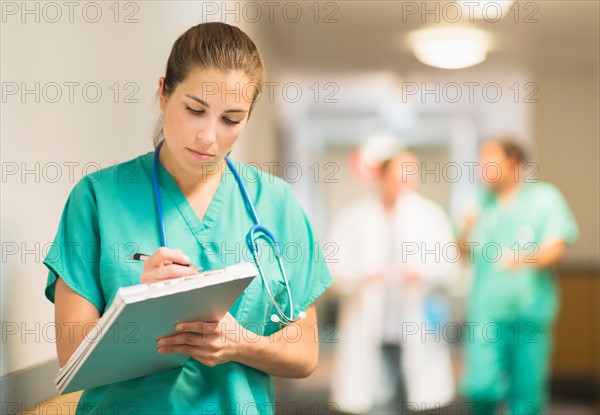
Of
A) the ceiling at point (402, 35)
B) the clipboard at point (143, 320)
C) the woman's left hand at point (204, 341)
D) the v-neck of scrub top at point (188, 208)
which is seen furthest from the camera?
the ceiling at point (402, 35)

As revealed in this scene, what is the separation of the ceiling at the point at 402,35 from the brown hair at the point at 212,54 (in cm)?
205

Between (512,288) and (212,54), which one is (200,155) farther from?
(512,288)

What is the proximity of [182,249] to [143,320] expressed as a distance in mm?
184

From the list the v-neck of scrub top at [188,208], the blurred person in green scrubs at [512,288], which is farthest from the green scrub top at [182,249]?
the blurred person in green scrubs at [512,288]

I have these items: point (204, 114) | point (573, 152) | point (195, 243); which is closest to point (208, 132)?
point (204, 114)

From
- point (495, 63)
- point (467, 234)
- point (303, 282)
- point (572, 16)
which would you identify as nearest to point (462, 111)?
point (495, 63)

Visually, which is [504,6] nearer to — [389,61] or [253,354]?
[389,61]

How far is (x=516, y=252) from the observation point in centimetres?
242

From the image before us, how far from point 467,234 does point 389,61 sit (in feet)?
5.36

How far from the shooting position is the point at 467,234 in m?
2.76

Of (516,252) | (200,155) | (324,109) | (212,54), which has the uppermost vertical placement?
(324,109)

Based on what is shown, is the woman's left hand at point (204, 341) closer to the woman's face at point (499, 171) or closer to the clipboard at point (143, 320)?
the clipboard at point (143, 320)

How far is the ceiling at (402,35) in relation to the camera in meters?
3.03

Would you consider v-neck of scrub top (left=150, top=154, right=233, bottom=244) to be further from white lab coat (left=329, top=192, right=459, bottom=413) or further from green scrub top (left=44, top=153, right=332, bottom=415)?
white lab coat (left=329, top=192, right=459, bottom=413)
